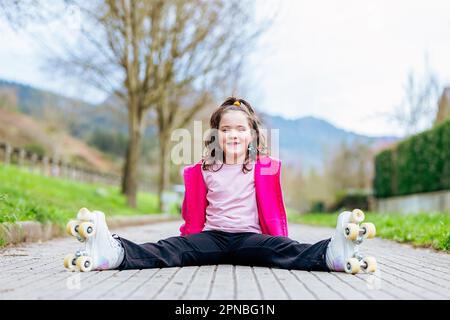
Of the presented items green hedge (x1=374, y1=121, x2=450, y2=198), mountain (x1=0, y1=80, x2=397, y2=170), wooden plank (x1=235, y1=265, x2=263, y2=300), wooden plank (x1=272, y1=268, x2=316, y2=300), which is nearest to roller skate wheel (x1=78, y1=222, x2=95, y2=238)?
wooden plank (x1=235, y1=265, x2=263, y2=300)

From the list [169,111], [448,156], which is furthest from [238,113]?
[169,111]

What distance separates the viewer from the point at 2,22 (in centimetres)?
805

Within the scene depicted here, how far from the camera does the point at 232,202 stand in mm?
4750

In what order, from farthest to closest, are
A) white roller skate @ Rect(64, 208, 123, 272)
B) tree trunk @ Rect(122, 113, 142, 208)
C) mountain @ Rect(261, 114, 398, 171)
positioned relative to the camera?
mountain @ Rect(261, 114, 398, 171), tree trunk @ Rect(122, 113, 142, 208), white roller skate @ Rect(64, 208, 123, 272)

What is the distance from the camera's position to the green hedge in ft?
54.1

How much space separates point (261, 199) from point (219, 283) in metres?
1.28

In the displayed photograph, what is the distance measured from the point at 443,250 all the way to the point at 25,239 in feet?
15.2

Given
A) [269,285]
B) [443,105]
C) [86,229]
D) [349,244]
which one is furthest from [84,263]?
[443,105]

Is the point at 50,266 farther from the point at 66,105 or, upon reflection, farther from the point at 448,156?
the point at 66,105

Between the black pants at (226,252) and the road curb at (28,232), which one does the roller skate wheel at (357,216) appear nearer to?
the black pants at (226,252)

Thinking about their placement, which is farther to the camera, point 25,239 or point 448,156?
point 448,156

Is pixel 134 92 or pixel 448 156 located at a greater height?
pixel 134 92

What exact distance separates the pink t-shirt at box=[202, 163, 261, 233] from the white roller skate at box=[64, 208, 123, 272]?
88 cm

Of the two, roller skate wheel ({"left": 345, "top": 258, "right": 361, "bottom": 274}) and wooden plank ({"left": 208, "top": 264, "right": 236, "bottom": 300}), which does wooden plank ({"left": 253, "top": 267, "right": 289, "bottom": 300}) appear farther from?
roller skate wheel ({"left": 345, "top": 258, "right": 361, "bottom": 274})
